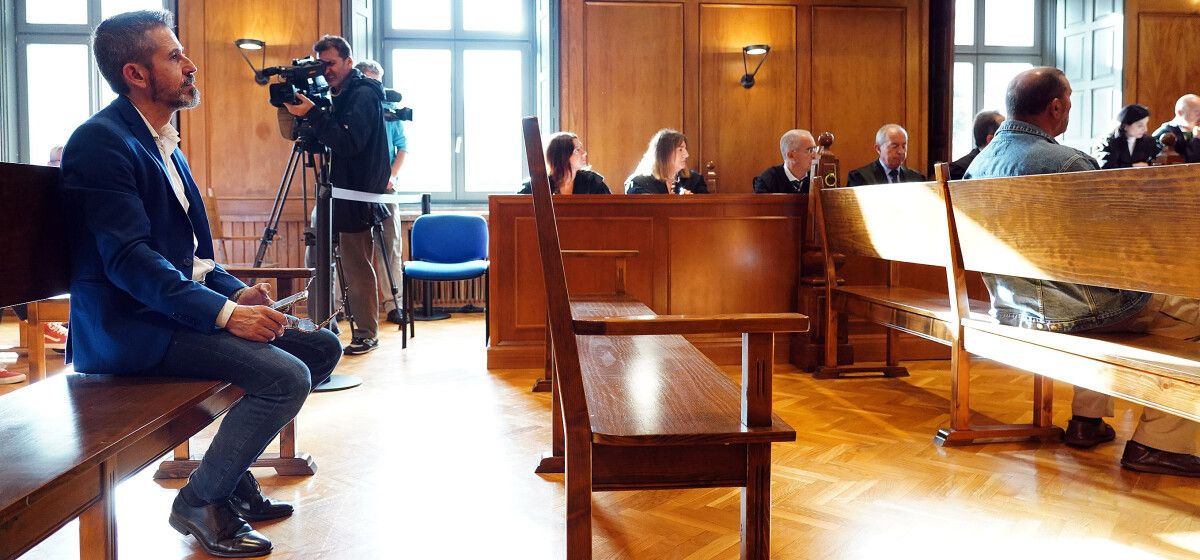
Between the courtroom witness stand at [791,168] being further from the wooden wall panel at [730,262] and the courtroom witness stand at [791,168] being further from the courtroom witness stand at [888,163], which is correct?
the wooden wall panel at [730,262]

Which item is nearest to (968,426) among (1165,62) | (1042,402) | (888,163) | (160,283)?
(1042,402)

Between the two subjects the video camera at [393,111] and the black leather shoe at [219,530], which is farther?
the video camera at [393,111]

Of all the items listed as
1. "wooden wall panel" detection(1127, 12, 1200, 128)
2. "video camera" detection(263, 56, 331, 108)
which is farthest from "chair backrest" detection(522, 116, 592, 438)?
"wooden wall panel" detection(1127, 12, 1200, 128)

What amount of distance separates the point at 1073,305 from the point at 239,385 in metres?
2.15

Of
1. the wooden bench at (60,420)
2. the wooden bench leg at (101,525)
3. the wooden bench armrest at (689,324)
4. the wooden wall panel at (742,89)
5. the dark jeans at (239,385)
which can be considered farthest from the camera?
the wooden wall panel at (742,89)

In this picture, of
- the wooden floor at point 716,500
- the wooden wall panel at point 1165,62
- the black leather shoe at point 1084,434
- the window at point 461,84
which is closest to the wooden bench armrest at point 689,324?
the wooden floor at point 716,500

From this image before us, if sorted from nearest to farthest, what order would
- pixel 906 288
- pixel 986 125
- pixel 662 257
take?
1. pixel 906 288
2. pixel 662 257
3. pixel 986 125

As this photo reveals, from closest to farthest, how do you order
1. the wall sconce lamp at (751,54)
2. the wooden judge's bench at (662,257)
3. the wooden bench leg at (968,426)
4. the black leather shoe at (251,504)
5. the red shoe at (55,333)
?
1. the black leather shoe at (251,504)
2. the wooden bench leg at (968,426)
3. the wooden judge's bench at (662,257)
4. the red shoe at (55,333)
5. the wall sconce lamp at (751,54)

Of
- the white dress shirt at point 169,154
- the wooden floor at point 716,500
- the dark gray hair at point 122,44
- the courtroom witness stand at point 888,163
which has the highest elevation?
the courtroom witness stand at point 888,163

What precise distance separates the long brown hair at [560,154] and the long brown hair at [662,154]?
1.58 ft

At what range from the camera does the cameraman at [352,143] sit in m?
3.82

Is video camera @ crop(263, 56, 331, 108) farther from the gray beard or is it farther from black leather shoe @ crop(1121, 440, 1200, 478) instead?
black leather shoe @ crop(1121, 440, 1200, 478)

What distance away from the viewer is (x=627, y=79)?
22.0 feet

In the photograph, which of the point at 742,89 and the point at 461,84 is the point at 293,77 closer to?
the point at 461,84
